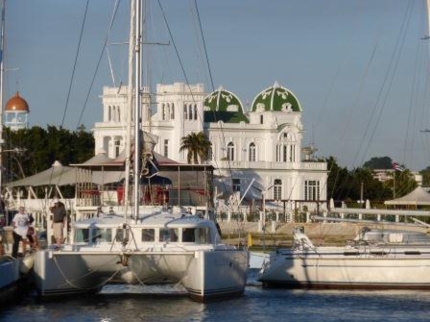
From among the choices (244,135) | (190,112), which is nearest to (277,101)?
(244,135)

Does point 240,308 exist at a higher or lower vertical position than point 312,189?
lower

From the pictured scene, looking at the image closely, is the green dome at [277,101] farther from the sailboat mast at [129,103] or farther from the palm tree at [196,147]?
the sailboat mast at [129,103]

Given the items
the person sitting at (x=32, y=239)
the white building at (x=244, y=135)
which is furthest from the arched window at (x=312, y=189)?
the person sitting at (x=32, y=239)

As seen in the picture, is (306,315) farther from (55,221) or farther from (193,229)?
(55,221)

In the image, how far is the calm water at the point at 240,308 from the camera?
41.2 meters

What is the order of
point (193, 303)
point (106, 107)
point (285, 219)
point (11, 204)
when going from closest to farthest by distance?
1. point (193, 303)
2. point (11, 204)
3. point (285, 219)
4. point (106, 107)

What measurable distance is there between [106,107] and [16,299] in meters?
112

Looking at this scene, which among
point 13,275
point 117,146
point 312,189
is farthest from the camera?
point 312,189

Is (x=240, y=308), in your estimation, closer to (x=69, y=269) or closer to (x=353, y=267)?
(x=69, y=269)

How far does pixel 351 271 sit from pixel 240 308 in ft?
25.9

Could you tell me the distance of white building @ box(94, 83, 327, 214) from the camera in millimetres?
152875

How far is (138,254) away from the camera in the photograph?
4316cm

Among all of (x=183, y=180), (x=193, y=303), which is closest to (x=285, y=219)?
(x=183, y=180)

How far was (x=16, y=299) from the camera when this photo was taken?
45.0m
